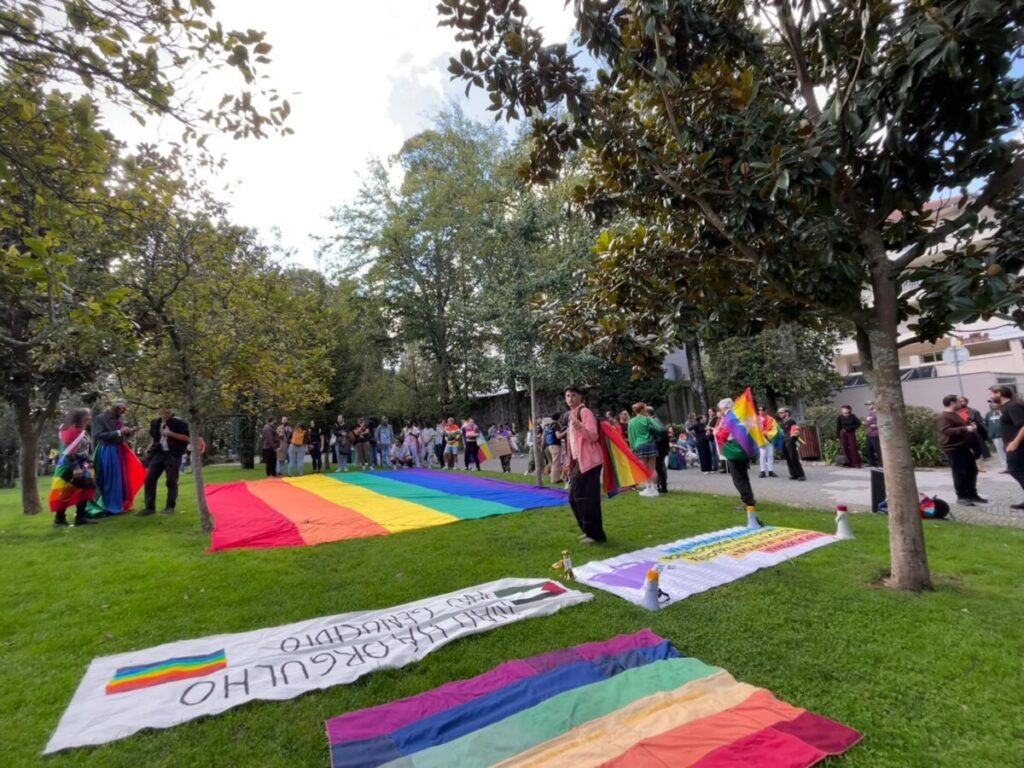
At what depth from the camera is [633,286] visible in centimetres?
631

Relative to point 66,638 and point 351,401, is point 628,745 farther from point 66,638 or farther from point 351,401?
point 351,401

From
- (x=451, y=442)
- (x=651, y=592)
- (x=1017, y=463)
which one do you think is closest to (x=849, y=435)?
(x=1017, y=463)

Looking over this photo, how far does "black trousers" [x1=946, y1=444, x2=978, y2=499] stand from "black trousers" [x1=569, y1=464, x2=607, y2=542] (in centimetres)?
634

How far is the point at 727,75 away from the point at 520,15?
2.12 meters

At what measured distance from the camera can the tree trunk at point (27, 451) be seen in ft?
37.1

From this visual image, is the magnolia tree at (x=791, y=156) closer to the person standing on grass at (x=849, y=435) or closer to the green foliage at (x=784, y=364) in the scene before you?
the person standing on grass at (x=849, y=435)

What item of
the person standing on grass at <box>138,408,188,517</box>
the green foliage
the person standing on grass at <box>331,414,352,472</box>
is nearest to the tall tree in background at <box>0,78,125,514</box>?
the person standing on grass at <box>138,408,188,517</box>

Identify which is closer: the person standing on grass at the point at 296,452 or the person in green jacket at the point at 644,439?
the person in green jacket at the point at 644,439

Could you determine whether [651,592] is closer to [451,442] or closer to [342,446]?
[451,442]

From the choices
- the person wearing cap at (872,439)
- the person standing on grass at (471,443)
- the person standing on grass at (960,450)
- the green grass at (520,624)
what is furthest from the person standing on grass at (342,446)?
the person standing on grass at (960,450)

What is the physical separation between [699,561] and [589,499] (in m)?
1.56

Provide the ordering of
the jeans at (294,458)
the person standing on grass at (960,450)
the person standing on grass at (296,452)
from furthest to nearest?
the jeans at (294,458) < the person standing on grass at (296,452) < the person standing on grass at (960,450)

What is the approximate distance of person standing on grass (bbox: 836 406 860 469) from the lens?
48.5 ft

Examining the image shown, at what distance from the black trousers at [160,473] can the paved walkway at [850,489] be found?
34.6 feet
